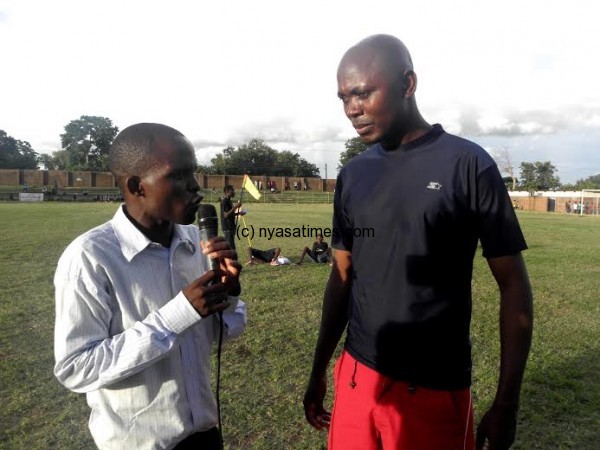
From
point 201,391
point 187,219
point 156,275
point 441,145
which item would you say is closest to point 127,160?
point 187,219

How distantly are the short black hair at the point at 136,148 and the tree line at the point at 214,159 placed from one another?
79522 mm

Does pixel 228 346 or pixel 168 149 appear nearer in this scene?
pixel 168 149

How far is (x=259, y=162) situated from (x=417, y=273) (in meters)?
89.5

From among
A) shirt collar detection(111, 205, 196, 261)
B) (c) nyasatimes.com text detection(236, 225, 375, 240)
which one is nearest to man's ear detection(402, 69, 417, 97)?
shirt collar detection(111, 205, 196, 261)

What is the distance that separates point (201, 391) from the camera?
1.89 m

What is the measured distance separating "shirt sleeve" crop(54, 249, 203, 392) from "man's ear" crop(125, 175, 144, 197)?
31 cm

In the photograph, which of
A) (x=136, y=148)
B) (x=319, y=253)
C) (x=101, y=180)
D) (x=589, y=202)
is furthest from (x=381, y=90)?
(x=101, y=180)

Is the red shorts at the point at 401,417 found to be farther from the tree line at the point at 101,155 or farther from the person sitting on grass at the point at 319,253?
the tree line at the point at 101,155

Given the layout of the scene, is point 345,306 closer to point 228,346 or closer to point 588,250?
point 228,346

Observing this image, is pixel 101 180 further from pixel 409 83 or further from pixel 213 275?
pixel 213 275

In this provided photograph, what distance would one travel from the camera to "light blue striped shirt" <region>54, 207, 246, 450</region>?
1575 mm

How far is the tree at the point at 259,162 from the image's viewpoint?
8781cm

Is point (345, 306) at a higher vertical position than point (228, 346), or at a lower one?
higher

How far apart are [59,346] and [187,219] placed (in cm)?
61
